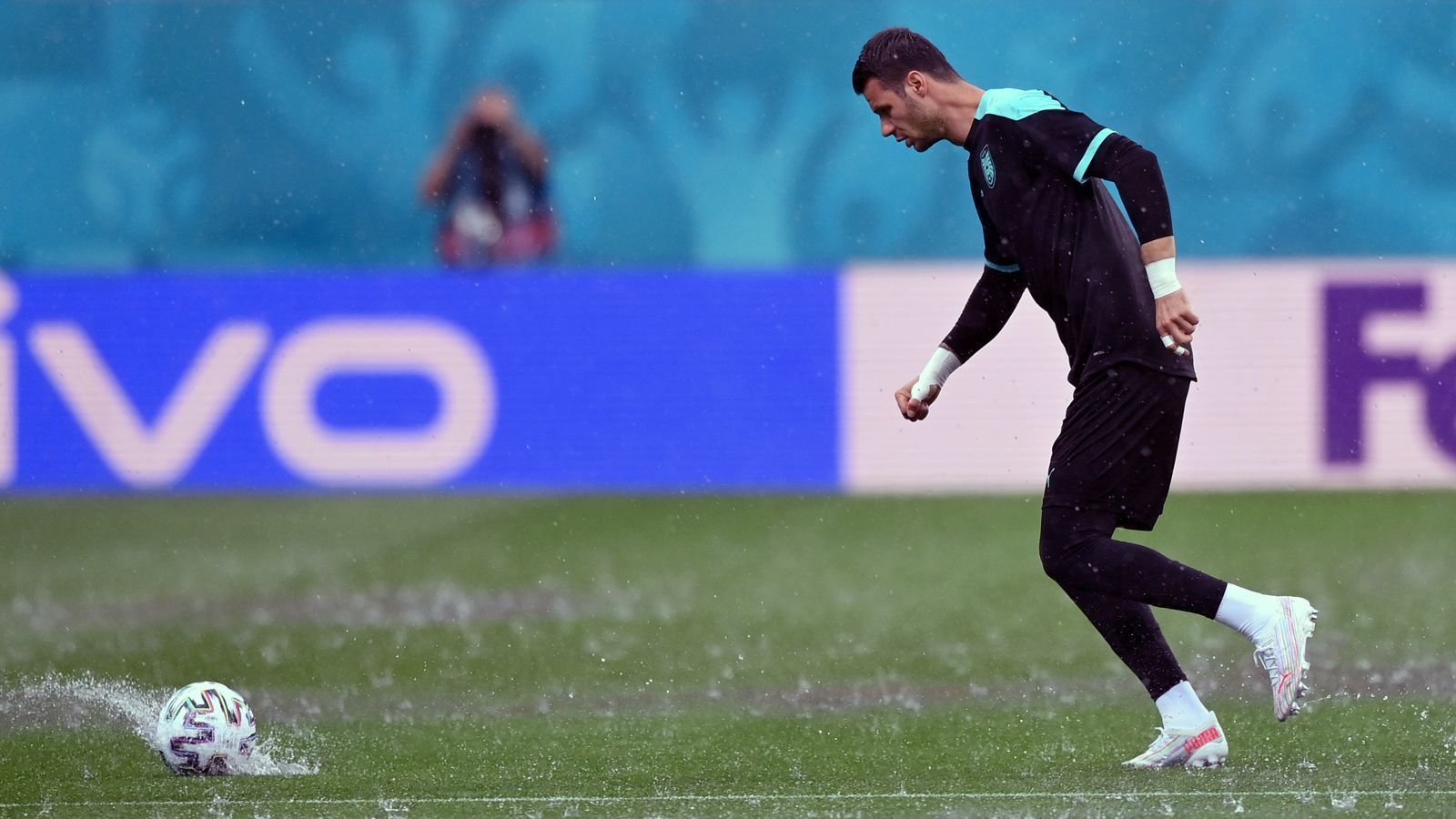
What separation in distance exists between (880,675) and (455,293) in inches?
264

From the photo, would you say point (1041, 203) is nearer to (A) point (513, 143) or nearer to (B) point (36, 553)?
(B) point (36, 553)

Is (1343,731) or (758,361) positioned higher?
(758,361)

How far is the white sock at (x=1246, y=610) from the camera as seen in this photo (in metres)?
5.47

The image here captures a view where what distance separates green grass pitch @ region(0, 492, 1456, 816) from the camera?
5621 mm

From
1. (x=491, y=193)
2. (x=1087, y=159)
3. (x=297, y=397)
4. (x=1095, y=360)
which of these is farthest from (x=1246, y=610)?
(x=491, y=193)

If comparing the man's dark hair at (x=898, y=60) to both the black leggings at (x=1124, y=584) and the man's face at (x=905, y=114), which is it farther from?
the black leggings at (x=1124, y=584)

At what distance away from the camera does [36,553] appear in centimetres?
1188

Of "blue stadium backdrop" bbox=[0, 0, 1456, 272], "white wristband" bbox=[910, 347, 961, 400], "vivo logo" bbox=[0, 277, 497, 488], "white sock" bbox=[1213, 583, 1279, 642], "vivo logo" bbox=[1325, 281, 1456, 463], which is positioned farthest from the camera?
"blue stadium backdrop" bbox=[0, 0, 1456, 272]

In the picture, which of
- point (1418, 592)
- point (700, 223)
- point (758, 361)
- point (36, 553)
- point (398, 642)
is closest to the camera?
point (398, 642)

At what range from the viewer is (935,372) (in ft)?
20.5

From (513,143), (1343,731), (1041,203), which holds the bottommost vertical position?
(1343,731)

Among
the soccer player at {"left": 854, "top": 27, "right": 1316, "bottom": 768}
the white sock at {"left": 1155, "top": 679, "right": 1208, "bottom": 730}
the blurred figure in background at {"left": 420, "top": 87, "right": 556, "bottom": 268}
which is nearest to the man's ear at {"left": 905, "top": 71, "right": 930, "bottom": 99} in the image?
the soccer player at {"left": 854, "top": 27, "right": 1316, "bottom": 768}

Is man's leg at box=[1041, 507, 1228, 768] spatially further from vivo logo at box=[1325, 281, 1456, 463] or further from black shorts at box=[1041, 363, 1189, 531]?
vivo logo at box=[1325, 281, 1456, 463]

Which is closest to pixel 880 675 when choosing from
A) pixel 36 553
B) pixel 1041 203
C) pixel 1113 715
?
pixel 1113 715
